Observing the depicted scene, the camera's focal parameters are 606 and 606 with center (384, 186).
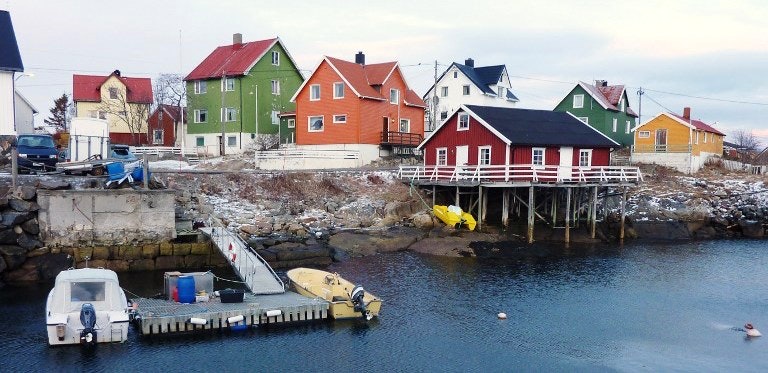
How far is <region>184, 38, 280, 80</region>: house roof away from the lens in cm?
5603

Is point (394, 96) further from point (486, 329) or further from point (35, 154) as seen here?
point (486, 329)

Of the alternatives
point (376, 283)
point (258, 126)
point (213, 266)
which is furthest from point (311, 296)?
point (258, 126)

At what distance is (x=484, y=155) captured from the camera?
38.1 meters

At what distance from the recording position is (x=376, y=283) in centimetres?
2605

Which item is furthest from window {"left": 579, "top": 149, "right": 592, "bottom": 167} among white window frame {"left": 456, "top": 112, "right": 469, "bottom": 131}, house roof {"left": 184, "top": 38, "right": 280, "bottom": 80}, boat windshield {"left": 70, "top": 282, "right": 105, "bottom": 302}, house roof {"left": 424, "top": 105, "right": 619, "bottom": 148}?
house roof {"left": 184, "top": 38, "right": 280, "bottom": 80}

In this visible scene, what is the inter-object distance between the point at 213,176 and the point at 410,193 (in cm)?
1263

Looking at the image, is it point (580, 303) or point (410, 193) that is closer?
point (580, 303)

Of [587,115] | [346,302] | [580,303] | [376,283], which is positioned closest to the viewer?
[346,302]

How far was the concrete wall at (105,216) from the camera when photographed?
1054 inches

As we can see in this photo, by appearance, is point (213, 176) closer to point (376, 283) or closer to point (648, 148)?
point (376, 283)

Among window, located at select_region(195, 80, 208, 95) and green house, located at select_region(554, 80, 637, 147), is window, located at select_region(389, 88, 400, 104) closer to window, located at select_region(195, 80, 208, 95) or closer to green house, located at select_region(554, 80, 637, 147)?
window, located at select_region(195, 80, 208, 95)

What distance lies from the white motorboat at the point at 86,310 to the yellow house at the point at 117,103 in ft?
158

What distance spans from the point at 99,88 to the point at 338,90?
2957 cm

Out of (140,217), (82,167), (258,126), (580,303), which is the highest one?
(258,126)
